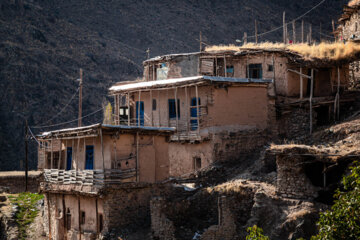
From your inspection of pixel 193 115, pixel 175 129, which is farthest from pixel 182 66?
pixel 175 129

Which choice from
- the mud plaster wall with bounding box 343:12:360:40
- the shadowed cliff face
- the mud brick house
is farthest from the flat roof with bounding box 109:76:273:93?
the shadowed cliff face

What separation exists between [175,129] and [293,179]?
7075 millimetres

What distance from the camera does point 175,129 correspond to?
24.5m

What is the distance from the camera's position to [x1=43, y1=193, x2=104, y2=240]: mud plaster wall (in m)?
22.8

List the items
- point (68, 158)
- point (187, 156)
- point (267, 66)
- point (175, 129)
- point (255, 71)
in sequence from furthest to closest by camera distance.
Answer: point (255, 71), point (267, 66), point (187, 156), point (68, 158), point (175, 129)

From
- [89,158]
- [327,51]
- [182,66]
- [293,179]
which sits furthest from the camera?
[182,66]

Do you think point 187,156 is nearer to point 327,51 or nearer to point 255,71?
point 255,71

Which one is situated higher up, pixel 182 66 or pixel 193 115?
pixel 182 66

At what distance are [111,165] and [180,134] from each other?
5.81 metres

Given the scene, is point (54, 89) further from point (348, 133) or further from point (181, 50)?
point (348, 133)

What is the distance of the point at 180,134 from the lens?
88.6ft

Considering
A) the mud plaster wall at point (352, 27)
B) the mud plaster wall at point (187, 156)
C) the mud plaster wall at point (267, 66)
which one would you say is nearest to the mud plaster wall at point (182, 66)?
the mud plaster wall at point (267, 66)

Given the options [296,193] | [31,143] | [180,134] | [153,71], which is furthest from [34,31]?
[296,193]

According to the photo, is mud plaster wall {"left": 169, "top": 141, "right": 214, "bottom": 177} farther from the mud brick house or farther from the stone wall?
the stone wall
